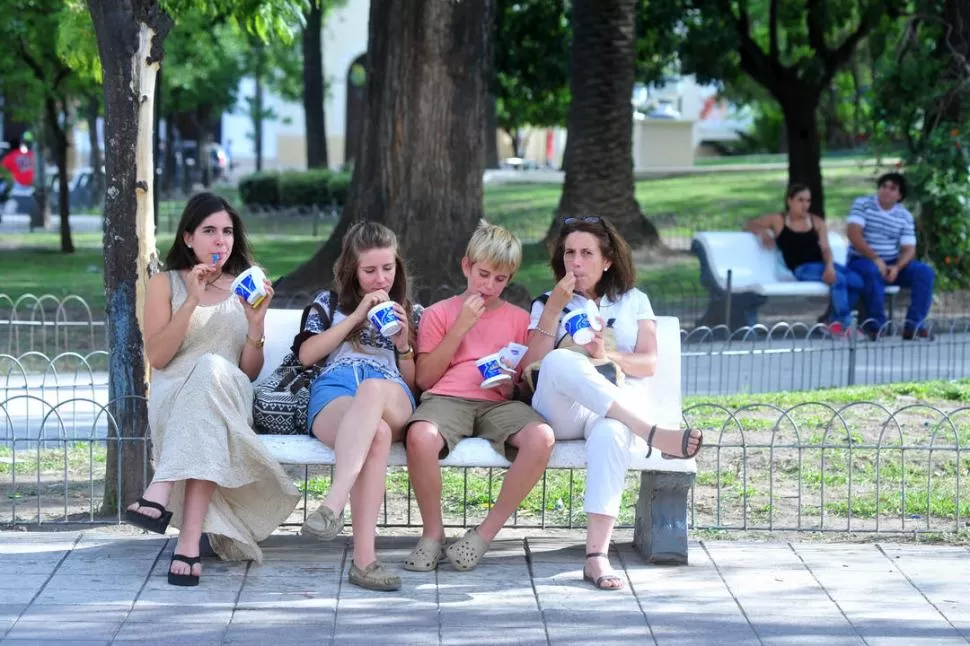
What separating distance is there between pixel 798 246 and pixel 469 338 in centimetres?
671

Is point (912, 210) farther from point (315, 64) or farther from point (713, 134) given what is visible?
point (713, 134)

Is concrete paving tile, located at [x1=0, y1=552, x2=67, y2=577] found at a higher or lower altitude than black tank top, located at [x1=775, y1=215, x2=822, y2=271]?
lower

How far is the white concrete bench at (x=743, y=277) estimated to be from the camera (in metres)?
11.4

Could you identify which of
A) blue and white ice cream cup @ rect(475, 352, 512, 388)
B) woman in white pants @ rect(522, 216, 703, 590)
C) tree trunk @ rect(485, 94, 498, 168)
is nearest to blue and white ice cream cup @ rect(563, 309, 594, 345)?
woman in white pants @ rect(522, 216, 703, 590)

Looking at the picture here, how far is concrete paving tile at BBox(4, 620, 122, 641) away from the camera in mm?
4473

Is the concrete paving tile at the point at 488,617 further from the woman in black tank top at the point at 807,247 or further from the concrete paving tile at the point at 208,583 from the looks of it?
the woman in black tank top at the point at 807,247

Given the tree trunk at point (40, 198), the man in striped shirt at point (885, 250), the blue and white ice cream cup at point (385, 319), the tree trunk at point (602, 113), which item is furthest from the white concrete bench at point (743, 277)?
the tree trunk at point (40, 198)

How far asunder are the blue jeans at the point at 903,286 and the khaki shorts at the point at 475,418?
6628mm

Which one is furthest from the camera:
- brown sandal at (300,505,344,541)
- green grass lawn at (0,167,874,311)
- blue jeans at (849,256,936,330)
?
green grass lawn at (0,167,874,311)

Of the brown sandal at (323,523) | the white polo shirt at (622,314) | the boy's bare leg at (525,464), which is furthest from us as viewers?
the white polo shirt at (622,314)

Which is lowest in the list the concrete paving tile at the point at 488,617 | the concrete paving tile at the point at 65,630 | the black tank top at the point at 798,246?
the concrete paving tile at the point at 488,617

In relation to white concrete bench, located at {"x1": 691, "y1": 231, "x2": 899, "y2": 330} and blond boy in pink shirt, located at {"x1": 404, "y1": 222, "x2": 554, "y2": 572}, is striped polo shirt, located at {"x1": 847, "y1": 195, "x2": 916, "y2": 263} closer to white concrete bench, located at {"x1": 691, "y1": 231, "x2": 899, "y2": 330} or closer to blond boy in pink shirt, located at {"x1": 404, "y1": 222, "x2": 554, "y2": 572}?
white concrete bench, located at {"x1": 691, "y1": 231, "x2": 899, "y2": 330}

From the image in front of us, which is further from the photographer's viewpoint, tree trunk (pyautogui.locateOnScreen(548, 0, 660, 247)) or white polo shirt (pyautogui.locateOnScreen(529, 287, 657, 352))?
tree trunk (pyautogui.locateOnScreen(548, 0, 660, 247))

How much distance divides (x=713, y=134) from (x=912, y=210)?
37.8 m
